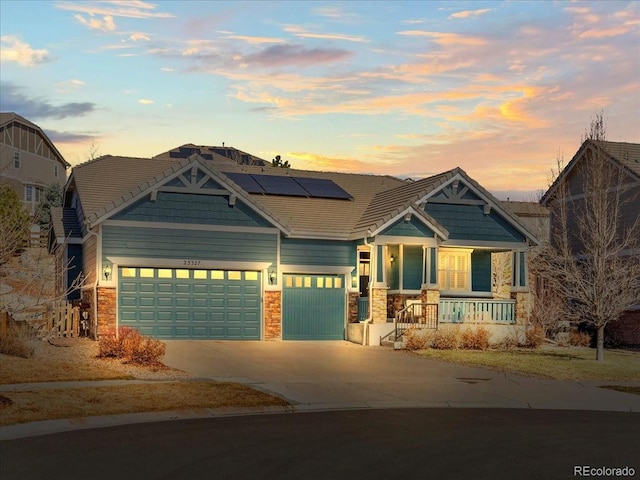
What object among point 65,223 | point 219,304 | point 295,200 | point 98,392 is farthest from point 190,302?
point 98,392

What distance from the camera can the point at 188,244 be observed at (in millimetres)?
31219

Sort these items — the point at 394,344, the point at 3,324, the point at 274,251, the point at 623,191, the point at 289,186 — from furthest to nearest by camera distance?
the point at 289,186, the point at 623,191, the point at 274,251, the point at 394,344, the point at 3,324

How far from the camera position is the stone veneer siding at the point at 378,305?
32.2m

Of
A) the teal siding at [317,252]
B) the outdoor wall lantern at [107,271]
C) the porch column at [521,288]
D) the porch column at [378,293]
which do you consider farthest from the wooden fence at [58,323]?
the porch column at [521,288]

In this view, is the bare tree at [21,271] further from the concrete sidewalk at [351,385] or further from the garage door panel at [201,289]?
the garage door panel at [201,289]

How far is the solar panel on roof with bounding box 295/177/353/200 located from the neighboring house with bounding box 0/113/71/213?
35175 millimetres

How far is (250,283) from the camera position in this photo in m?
32.4

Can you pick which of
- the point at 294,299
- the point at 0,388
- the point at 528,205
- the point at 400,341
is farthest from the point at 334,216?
the point at 528,205

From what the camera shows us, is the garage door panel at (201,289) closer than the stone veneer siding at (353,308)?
Yes

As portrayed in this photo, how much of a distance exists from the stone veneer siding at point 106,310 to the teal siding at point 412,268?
37.3ft

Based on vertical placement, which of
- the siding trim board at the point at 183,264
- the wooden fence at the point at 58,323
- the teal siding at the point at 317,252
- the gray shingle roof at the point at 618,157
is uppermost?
the gray shingle roof at the point at 618,157

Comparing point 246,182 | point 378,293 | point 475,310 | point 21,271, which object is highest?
point 246,182

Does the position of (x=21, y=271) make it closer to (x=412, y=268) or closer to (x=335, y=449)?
(x=412, y=268)

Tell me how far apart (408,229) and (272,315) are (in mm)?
6045
